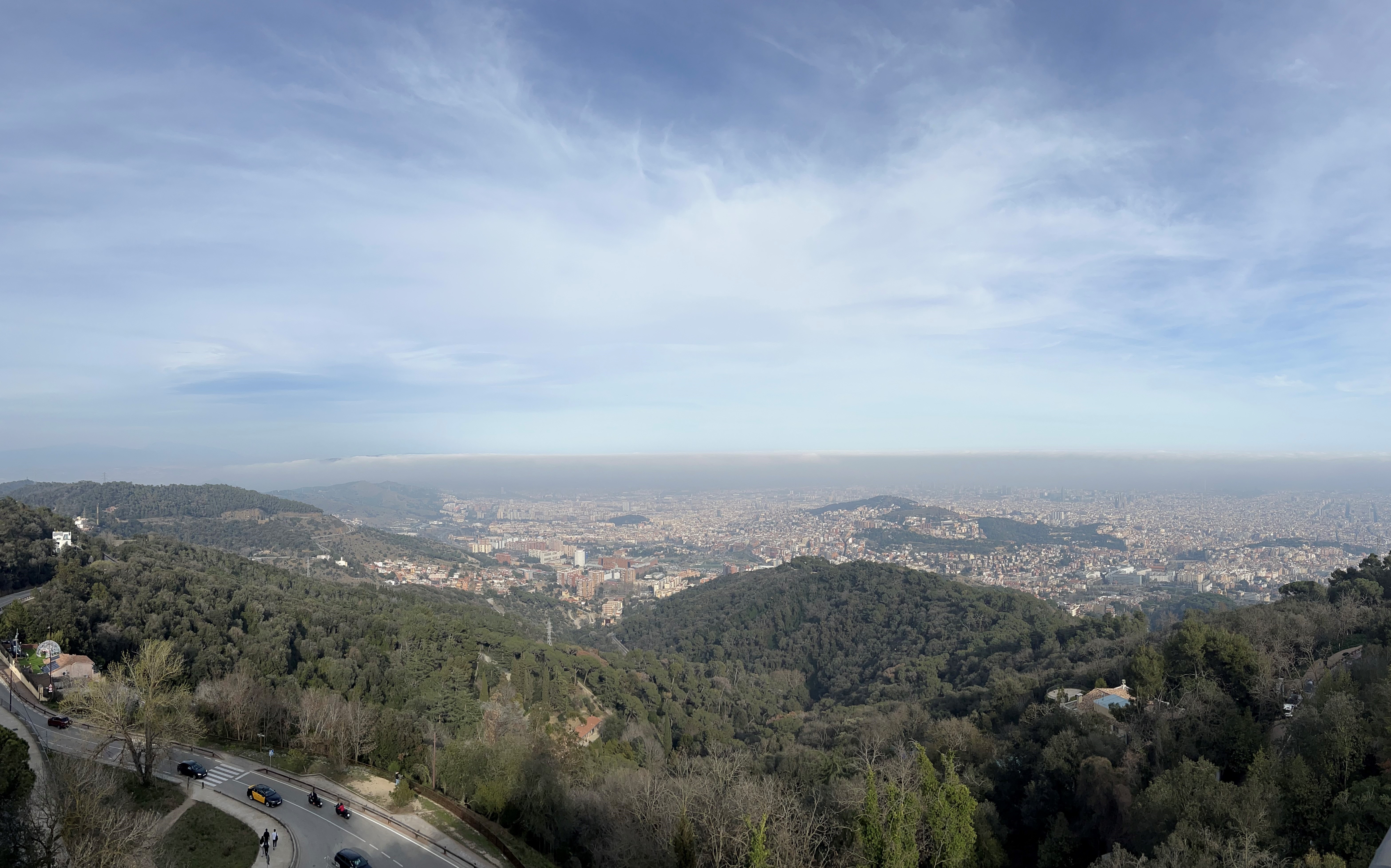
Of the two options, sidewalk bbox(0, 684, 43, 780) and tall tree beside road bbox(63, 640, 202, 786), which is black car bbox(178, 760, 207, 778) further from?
sidewalk bbox(0, 684, 43, 780)

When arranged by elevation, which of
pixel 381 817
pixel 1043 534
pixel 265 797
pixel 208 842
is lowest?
pixel 1043 534

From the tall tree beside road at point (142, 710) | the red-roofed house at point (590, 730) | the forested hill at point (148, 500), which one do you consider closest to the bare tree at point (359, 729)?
the tall tree beside road at point (142, 710)

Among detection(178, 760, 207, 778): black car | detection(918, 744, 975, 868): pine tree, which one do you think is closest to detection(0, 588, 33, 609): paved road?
detection(178, 760, 207, 778): black car

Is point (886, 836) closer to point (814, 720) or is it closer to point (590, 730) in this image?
point (590, 730)

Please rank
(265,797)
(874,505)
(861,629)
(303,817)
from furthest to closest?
(874,505), (861,629), (265,797), (303,817)

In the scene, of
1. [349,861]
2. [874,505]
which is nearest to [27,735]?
[349,861]

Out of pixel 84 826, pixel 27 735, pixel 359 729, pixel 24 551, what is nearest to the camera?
pixel 84 826

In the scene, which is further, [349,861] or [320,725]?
[320,725]

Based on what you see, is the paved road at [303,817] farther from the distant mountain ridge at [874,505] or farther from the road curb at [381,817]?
the distant mountain ridge at [874,505]

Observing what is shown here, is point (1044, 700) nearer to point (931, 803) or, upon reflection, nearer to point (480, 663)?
point (931, 803)
